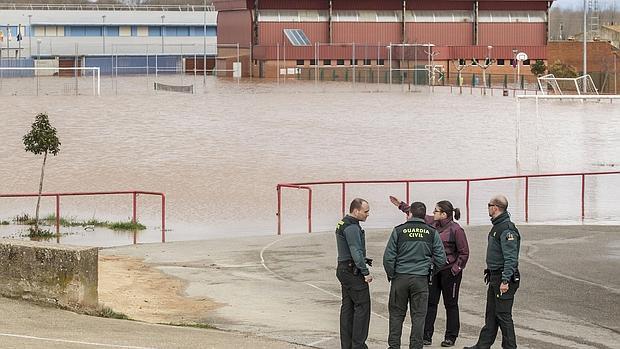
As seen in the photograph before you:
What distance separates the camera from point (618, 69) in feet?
291

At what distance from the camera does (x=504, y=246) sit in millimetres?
13227

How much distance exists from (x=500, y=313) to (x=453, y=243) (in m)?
1.09

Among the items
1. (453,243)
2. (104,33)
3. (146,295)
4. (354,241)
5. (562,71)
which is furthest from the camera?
(104,33)

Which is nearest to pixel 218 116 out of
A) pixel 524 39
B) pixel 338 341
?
pixel 524 39

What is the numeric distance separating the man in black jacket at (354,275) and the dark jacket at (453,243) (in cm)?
137

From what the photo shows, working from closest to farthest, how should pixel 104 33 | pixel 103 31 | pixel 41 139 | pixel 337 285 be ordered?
1. pixel 337 285
2. pixel 41 139
3. pixel 103 31
4. pixel 104 33

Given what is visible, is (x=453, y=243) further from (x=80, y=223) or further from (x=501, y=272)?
(x=80, y=223)

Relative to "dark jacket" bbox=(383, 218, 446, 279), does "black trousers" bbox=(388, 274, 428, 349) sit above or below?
below

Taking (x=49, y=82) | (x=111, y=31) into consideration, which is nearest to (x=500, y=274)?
(x=49, y=82)

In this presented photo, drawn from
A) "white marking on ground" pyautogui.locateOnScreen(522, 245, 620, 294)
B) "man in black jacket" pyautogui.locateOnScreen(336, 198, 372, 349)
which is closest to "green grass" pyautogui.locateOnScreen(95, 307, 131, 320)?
"man in black jacket" pyautogui.locateOnScreen(336, 198, 372, 349)

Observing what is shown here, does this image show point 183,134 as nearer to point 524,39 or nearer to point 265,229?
point 265,229

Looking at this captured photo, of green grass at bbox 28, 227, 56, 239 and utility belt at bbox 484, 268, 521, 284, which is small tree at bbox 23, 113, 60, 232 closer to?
green grass at bbox 28, 227, 56, 239

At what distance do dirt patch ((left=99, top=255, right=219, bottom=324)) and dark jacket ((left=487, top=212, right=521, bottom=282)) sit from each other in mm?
4255

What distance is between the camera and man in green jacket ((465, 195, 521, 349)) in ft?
43.4
